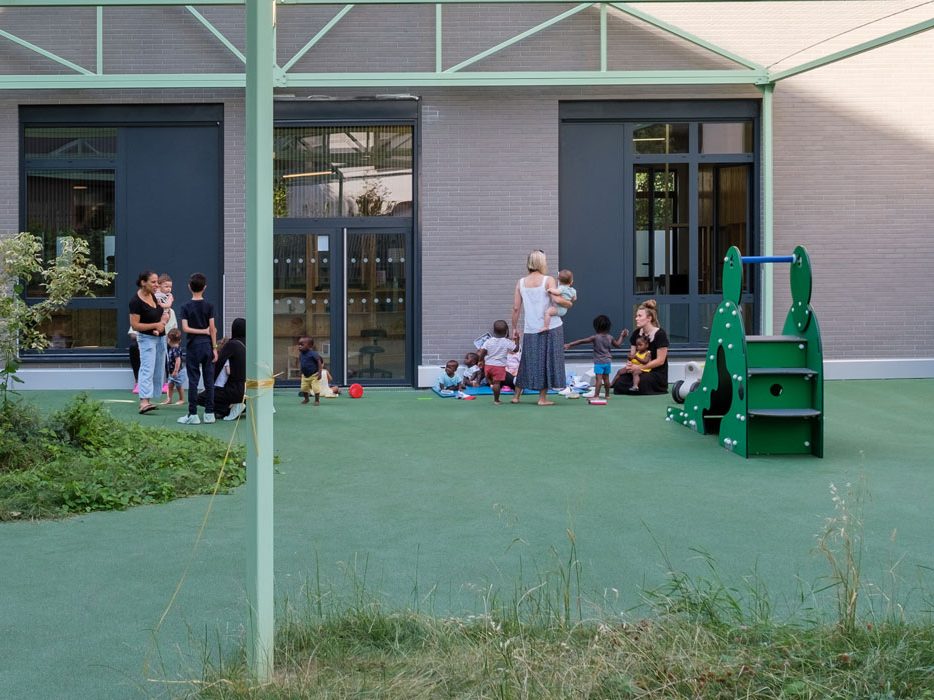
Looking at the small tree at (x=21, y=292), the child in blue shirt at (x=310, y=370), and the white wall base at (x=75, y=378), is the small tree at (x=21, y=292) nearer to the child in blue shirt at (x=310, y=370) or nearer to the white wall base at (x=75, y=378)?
the child in blue shirt at (x=310, y=370)

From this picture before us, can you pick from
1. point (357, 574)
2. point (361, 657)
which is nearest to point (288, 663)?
point (361, 657)

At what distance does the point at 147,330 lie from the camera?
14203 millimetres

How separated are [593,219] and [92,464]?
10.4 m

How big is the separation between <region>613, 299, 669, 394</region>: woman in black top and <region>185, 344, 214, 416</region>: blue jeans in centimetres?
567

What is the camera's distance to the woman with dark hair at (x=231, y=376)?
13.5m

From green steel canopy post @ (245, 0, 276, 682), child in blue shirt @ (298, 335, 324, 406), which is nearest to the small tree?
child in blue shirt @ (298, 335, 324, 406)

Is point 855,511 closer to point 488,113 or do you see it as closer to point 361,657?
point 361,657

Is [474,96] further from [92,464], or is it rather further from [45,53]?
[92,464]

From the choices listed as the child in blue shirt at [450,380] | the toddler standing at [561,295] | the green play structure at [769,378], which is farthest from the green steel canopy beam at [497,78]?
the green play structure at [769,378]

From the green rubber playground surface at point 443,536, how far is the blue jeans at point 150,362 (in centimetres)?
258

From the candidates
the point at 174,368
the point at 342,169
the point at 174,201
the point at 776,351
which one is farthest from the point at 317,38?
the point at 776,351

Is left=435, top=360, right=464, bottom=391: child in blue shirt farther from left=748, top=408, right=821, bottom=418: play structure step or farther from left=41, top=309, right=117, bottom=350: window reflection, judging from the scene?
left=748, top=408, right=821, bottom=418: play structure step

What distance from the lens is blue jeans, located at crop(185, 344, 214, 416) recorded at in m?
13.4

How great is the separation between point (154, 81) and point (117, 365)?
4088 millimetres
